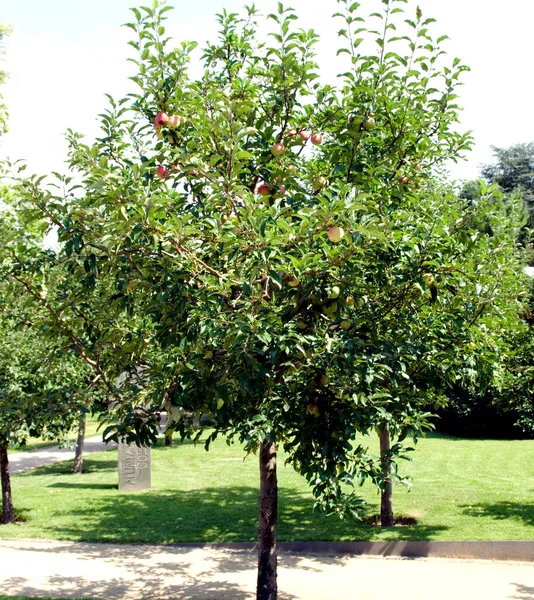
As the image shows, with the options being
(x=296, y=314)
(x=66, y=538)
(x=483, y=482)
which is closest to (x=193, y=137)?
(x=296, y=314)

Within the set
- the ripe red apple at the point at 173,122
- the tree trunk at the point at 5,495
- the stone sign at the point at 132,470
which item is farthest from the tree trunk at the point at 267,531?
the stone sign at the point at 132,470

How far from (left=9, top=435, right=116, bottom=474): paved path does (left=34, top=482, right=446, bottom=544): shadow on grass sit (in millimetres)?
6115

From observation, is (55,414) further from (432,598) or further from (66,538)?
(66,538)

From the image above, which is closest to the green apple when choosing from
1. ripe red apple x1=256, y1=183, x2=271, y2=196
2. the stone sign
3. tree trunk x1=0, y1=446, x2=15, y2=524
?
ripe red apple x1=256, y1=183, x2=271, y2=196

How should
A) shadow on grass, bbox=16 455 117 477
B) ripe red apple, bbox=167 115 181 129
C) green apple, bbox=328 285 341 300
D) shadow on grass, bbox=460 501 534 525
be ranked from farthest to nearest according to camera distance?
shadow on grass, bbox=16 455 117 477, shadow on grass, bbox=460 501 534 525, ripe red apple, bbox=167 115 181 129, green apple, bbox=328 285 341 300

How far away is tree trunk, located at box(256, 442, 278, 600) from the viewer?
21.2ft

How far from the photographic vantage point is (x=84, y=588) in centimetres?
Result: 777

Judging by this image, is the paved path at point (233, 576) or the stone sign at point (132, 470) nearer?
the paved path at point (233, 576)

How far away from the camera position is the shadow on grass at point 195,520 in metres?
9.95

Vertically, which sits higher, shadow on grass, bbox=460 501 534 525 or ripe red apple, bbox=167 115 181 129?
ripe red apple, bbox=167 115 181 129

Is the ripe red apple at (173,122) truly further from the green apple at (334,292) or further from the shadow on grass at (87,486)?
the shadow on grass at (87,486)

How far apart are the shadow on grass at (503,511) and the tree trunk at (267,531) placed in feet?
16.6

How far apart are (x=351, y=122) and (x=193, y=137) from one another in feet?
4.35

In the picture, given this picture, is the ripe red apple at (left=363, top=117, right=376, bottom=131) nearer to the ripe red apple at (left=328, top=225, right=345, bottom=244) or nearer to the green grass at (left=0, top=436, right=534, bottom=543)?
the ripe red apple at (left=328, top=225, right=345, bottom=244)
